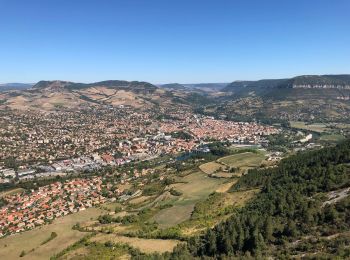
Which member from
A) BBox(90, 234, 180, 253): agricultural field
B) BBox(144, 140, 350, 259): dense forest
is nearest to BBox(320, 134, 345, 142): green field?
BBox(144, 140, 350, 259): dense forest

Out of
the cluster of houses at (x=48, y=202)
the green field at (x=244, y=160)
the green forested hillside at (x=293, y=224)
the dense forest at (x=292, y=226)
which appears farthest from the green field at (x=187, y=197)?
the cluster of houses at (x=48, y=202)

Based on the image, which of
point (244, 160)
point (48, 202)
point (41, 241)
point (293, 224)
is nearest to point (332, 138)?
point (244, 160)

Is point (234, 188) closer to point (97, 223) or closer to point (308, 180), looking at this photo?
point (308, 180)

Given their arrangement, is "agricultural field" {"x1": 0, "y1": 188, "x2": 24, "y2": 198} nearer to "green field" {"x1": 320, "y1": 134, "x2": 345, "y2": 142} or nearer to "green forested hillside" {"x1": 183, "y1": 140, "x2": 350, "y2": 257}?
"green forested hillside" {"x1": 183, "y1": 140, "x2": 350, "y2": 257}

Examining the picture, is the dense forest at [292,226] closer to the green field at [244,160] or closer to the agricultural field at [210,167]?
the agricultural field at [210,167]

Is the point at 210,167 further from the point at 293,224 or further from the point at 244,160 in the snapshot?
the point at 293,224

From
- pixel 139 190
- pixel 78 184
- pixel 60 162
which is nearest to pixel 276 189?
pixel 139 190

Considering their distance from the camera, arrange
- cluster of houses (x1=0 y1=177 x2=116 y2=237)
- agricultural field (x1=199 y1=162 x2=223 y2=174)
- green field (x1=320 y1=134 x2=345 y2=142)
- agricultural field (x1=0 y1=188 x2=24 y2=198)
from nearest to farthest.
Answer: cluster of houses (x1=0 y1=177 x2=116 y2=237)
agricultural field (x1=0 y1=188 x2=24 y2=198)
agricultural field (x1=199 y1=162 x2=223 y2=174)
green field (x1=320 y1=134 x2=345 y2=142)
